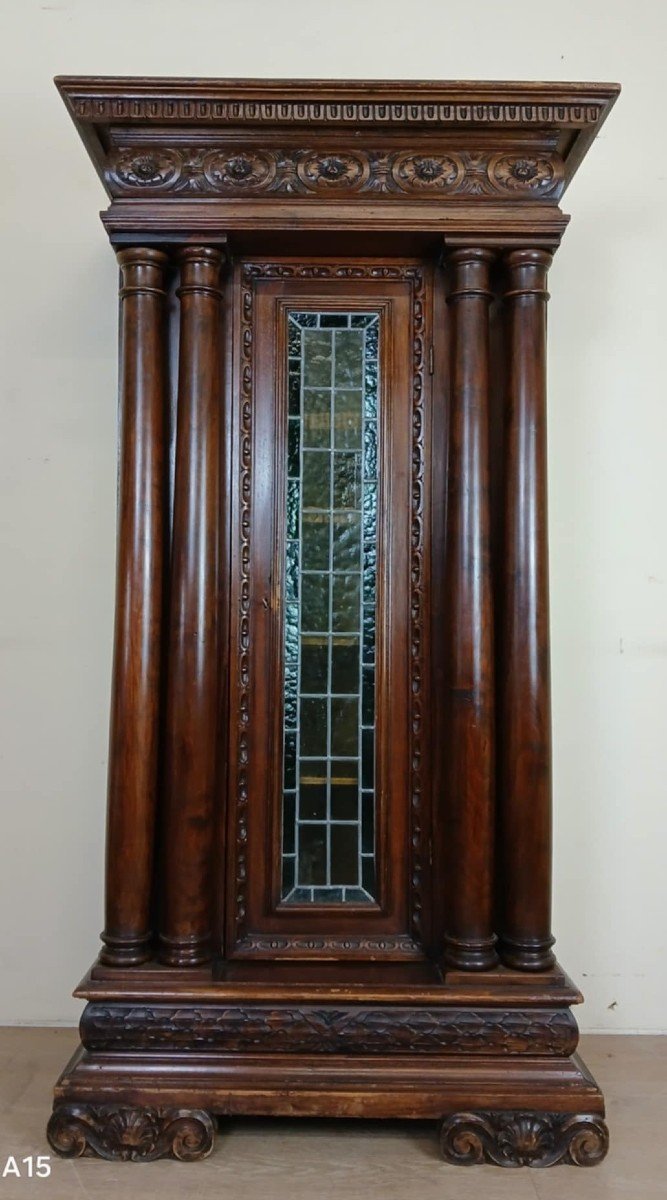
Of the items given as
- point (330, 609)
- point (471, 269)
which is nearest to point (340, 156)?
point (471, 269)

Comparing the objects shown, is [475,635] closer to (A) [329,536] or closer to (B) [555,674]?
(A) [329,536]

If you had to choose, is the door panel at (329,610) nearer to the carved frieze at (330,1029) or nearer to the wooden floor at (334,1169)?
the carved frieze at (330,1029)

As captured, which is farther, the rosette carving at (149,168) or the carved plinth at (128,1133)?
the rosette carving at (149,168)

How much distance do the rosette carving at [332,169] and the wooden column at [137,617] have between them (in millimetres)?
338

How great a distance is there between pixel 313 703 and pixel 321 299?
87 centimetres

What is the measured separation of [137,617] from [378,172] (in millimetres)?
1024

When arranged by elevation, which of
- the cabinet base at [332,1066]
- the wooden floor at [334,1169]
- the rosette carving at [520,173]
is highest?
the rosette carving at [520,173]

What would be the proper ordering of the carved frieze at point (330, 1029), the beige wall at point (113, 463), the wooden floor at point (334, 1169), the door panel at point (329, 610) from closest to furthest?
the wooden floor at point (334, 1169) → the carved frieze at point (330, 1029) → the door panel at point (329, 610) → the beige wall at point (113, 463)

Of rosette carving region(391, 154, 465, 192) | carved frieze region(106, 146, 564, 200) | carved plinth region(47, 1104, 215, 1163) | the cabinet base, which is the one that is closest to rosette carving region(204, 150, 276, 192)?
carved frieze region(106, 146, 564, 200)

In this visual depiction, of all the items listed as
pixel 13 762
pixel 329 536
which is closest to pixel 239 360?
pixel 329 536

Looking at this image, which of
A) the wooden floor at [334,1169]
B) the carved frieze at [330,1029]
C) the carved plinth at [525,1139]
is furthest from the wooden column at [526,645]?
the wooden floor at [334,1169]

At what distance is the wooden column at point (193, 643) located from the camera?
1811mm

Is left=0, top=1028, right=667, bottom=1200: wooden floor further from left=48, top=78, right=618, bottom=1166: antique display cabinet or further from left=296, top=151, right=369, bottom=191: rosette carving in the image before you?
left=296, top=151, right=369, bottom=191: rosette carving

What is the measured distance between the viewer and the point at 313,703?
1936mm
